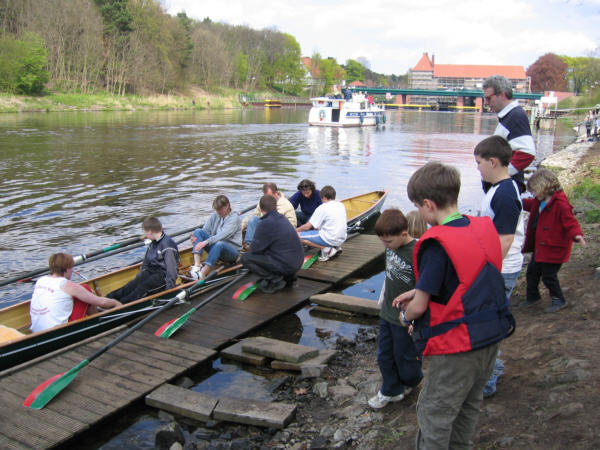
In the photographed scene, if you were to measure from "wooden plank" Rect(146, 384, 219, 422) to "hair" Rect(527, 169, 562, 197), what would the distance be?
173 inches

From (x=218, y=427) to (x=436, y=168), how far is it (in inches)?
141

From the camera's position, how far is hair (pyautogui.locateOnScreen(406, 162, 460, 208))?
9.26ft

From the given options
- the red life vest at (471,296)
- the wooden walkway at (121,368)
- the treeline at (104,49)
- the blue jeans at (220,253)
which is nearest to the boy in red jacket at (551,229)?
the red life vest at (471,296)

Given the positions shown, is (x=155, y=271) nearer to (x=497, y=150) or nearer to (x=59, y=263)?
(x=59, y=263)

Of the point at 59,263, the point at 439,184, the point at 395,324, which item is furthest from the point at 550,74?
the point at 439,184

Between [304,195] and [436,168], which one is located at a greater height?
[436,168]

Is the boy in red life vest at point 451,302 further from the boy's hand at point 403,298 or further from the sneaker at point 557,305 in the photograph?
the sneaker at point 557,305

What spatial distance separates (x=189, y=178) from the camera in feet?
70.7

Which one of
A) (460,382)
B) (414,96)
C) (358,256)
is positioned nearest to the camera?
(460,382)

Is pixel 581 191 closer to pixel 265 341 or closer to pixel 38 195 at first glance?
pixel 265 341

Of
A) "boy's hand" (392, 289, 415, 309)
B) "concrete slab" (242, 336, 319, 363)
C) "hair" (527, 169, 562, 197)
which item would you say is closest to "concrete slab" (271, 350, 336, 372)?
"concrete slab" (242, 336, 319, 363)

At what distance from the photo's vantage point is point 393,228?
4309 mm

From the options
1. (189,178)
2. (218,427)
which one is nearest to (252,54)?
(189,178)

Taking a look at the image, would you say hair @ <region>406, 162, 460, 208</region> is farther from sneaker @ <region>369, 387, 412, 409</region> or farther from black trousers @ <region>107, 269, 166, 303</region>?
black trousers @ <region>107, 269, 166, 303</region>
